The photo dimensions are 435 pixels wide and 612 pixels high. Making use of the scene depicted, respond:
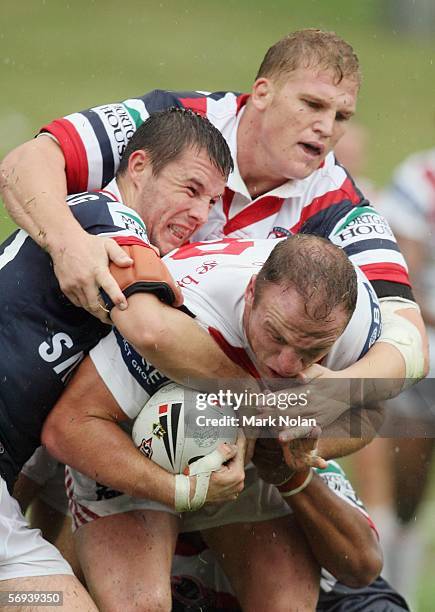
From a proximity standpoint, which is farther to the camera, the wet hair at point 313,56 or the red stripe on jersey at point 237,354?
the wet hair at point 313,56

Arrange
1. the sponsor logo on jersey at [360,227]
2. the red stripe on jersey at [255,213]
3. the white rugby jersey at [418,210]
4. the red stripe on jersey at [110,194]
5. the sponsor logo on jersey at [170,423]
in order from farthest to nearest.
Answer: the white rugby jersey at [418,210] < the red stripe on jersey at [255,213] < the sponsor logo on jersey at [360,227] < the red stripe on jersey at [110,194] < the sponsor logo on jersey at [170,423]

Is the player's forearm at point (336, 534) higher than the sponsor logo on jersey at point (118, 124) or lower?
lower

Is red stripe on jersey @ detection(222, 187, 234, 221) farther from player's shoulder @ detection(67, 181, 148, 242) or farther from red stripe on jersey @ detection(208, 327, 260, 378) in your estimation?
red stripe on jersey @ detection(208, 327, 260, 378)

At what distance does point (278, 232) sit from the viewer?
3070 millimetres

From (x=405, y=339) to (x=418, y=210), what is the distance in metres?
1.87

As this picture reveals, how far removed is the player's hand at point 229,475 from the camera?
246 centimetres

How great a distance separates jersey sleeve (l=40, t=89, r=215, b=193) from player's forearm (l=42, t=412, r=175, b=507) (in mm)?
698

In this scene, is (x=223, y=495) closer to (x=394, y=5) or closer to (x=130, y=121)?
(x=130, y=121)

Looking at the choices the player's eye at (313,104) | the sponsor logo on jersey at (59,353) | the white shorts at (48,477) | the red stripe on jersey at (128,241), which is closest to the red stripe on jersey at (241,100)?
the player's eye at (313,104)

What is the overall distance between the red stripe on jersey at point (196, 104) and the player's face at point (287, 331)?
94cm

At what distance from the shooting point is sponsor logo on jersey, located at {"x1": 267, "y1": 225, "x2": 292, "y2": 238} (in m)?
3.06

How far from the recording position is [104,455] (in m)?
2.49

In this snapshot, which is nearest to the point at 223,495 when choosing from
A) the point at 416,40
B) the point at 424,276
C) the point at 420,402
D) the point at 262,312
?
the point at 262,312

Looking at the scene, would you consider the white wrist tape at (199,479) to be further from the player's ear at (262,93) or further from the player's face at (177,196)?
the player's ear at (262,93)
